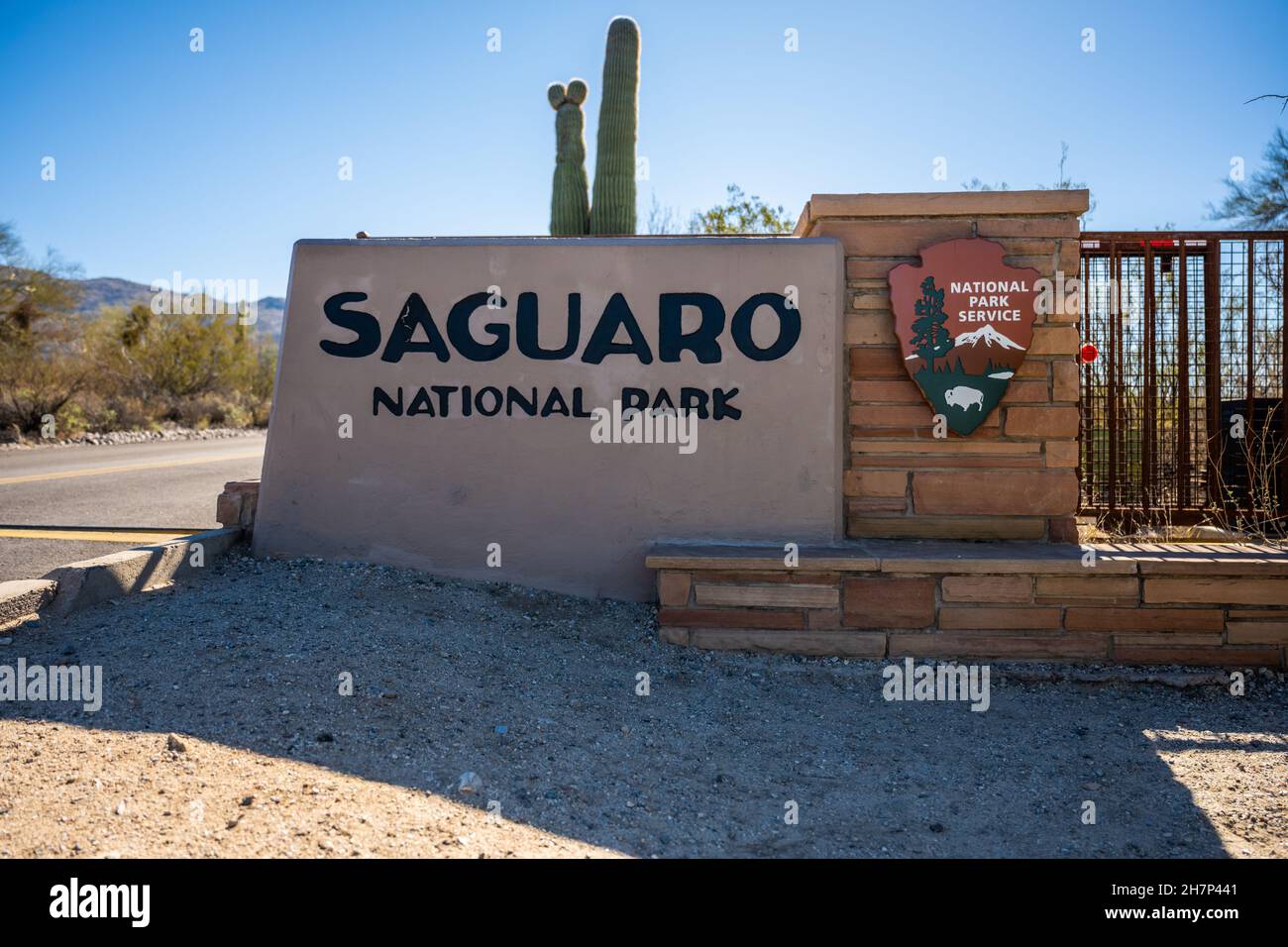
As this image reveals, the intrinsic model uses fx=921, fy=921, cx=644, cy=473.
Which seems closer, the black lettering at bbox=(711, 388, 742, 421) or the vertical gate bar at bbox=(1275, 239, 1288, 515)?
the black lettering at bbox=(711, 388, 742, 421)

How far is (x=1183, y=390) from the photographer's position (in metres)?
6.27

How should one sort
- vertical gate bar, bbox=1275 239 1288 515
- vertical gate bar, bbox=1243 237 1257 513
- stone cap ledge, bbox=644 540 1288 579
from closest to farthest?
stone cap ledge, bbox=644 540 1288 579
vertical gate bar, bbox=1275 239 1288 515
vertical gate bar, bbox=1243 237 1257 513

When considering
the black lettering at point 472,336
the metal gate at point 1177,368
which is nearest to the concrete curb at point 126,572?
the black lettering at point 472,336

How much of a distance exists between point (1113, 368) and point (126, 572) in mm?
6253

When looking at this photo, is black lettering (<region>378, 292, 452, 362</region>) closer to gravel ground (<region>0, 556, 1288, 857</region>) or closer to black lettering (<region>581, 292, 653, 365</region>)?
black lettering (<region>581, 292, 653, 365</region>)

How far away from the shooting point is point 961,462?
544cm

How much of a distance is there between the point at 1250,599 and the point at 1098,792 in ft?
6.45

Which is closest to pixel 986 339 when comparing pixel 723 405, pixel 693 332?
pixel 723 405

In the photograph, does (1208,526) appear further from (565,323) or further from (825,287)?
(565,323)

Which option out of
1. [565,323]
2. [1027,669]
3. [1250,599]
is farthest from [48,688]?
[1250,599]

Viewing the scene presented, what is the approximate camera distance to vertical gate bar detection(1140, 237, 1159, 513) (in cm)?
627

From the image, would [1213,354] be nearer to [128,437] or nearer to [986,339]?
[986,339]

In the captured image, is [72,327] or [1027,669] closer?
[1027,669]

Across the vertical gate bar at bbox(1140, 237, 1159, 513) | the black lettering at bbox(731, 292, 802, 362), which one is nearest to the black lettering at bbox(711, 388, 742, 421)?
the black lettering at bbox(731, 292, 802, 362)
